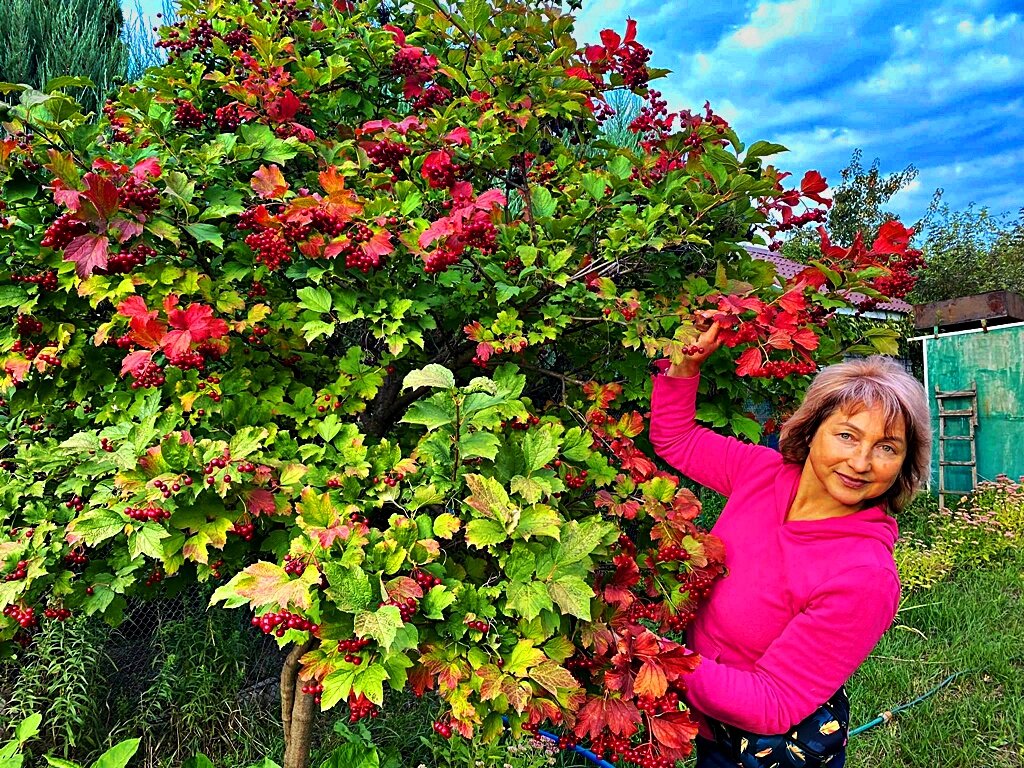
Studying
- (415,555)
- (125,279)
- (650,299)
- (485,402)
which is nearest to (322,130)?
(125,279)

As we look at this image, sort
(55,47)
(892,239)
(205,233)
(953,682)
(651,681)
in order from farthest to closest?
1. (55,47)
2. (953,682)
3. (892,239)
4. (205,233)
5. (651,681)

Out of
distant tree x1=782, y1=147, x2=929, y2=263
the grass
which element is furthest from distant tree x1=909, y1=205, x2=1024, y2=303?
the grass

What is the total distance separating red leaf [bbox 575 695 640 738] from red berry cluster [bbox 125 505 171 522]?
2.74ft

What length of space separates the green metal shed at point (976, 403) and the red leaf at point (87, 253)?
7.81 m

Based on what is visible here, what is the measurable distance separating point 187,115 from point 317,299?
2.92ft

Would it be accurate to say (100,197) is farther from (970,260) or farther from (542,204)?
(970,260)

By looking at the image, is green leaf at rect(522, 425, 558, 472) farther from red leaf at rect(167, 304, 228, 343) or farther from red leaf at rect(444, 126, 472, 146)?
red leaf at rect(444, 126, 472, 146)

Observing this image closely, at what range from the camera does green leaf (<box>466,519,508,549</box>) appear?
110 centimetres

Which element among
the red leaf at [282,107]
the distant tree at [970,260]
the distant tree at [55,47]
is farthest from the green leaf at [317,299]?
the distant tree at [970,260]

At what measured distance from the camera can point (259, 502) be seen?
1.33 meters

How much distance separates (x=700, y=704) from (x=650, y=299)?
3.26 feet

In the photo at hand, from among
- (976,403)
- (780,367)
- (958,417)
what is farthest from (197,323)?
(958,417)

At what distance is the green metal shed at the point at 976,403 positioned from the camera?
7.15 m

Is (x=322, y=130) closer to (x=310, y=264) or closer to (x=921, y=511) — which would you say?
(x=310, y=264)
